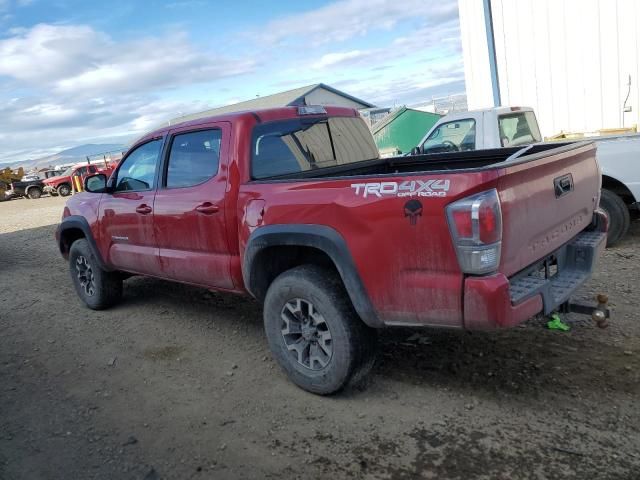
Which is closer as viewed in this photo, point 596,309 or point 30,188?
point 596,309

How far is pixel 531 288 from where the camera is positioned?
2967 millimetres

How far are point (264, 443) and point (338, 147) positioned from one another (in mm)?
2484

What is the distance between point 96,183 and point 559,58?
399 inches

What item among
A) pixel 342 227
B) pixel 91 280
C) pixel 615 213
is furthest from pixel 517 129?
pixel 91 280

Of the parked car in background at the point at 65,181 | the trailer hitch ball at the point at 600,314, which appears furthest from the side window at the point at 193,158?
the parked car in background at the point at 65,181

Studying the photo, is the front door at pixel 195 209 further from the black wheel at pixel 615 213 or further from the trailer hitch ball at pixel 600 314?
the black wheel at pixel 615 213

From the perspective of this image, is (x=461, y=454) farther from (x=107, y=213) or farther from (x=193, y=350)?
(x=107, y=213)

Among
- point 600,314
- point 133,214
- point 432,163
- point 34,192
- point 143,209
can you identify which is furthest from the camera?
point 34,192

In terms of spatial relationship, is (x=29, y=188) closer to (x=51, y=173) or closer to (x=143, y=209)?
(x=51, y=173)

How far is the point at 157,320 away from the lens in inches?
218

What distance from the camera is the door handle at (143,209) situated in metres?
4.77

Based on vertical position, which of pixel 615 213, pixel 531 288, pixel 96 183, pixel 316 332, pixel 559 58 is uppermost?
pixel 559 58

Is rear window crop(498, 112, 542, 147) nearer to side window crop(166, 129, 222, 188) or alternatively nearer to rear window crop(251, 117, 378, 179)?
rear window crop(251, 117, 378, 179)

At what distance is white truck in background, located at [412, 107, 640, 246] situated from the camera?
613 centimetres
